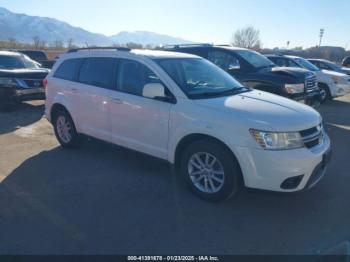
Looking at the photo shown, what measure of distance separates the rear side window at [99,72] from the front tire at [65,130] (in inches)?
32.9

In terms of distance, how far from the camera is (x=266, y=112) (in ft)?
12.9

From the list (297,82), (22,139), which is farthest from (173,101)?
(297,82)

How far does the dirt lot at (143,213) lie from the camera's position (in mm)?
3369

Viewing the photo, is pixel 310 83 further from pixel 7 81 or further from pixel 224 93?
pixel 7 81

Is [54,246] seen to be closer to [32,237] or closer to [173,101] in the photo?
[32,237]

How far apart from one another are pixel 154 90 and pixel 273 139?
5.22 feet

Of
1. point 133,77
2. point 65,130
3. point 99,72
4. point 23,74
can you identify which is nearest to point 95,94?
point 99,72

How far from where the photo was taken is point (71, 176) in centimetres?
506

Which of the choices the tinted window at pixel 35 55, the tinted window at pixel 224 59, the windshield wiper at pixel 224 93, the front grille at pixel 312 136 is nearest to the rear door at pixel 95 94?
the windshield wiper at pixel 224 93

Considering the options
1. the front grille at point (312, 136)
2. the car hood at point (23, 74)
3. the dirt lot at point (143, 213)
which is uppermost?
the front grille at point (312, 136)

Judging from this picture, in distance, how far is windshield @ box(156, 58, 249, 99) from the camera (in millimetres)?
4504

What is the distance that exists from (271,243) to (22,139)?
5.58m

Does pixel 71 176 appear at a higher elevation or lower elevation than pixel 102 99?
lower

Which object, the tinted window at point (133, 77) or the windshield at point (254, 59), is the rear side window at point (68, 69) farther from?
the windshield at point (254, 59)
